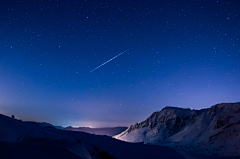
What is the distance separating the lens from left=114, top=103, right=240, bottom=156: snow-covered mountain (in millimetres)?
28859

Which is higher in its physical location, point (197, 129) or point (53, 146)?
point (53, 146)

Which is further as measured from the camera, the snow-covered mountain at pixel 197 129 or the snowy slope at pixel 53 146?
the snow-covered mountain at pixel 197 129

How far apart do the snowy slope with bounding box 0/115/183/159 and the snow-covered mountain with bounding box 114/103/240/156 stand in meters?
10.9

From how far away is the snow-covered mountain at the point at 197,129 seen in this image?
2886 centimetres

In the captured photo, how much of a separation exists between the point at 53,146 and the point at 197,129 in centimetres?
4335

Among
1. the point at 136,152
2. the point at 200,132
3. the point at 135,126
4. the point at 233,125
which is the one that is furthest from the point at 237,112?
the point at 135,126

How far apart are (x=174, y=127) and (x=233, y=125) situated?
19352 millimetres

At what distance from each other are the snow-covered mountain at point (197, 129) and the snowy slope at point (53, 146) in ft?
35.7

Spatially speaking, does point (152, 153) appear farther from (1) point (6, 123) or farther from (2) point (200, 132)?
(2) point (200, 132)

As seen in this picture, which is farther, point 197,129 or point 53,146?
point 197,129

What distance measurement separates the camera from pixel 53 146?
779cm

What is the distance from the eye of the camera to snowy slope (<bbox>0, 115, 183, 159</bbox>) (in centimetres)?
661

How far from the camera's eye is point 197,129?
40.5 meters

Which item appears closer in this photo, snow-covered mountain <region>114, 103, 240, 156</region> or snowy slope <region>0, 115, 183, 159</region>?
snowy slope <region>0, 115, 183, 159</region>
